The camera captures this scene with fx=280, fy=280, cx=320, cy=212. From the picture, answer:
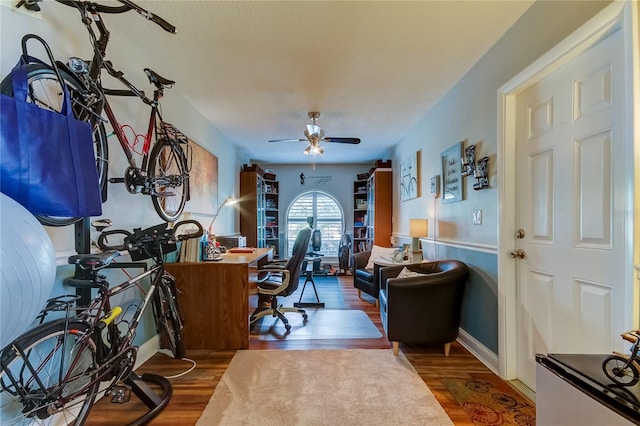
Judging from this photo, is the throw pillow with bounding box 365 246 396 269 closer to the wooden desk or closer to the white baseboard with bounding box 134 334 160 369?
the wooden desk

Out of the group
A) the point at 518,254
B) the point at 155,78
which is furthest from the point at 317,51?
the point at 518,254

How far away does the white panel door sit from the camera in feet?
4.41

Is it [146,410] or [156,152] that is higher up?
Answer: [156,152]

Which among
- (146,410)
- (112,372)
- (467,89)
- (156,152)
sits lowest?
(146,410)

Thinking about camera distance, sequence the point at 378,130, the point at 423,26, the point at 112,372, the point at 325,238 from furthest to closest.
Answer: the point at 325,238
the point at 378,130
the point at 423,26
the point at 112,372

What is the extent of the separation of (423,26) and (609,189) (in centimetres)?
148

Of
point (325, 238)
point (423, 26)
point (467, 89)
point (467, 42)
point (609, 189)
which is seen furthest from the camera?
point (325, 238)

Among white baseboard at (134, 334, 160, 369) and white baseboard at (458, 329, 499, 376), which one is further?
white baseboard at (134, 334, 160, 369)

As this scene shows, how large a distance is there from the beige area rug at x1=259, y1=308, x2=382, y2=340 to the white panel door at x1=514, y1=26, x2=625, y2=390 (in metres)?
1.45

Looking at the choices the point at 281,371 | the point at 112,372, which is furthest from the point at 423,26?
the point at 112,372

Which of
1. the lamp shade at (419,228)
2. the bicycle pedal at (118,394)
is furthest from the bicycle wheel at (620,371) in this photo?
the lamp shade at (419,228)

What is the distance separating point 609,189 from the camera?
53.8 inches

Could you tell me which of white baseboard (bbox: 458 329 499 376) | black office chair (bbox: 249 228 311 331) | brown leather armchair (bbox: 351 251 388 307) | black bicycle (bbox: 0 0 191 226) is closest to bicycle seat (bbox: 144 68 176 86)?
black bicycle (bbox: 0 0 191 226)

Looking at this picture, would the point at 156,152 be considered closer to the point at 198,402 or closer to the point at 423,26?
the point at 198,402
